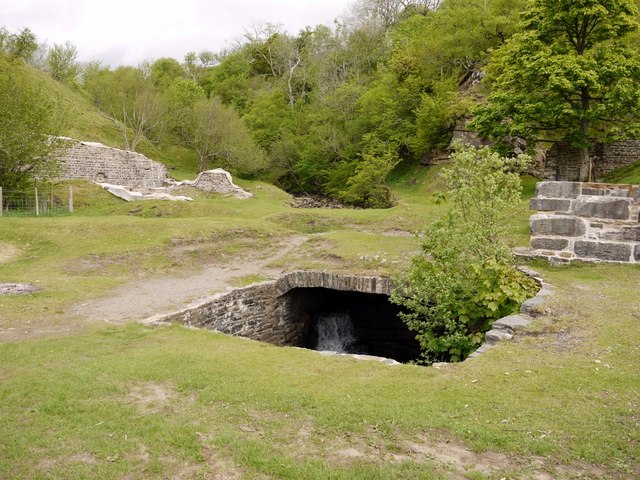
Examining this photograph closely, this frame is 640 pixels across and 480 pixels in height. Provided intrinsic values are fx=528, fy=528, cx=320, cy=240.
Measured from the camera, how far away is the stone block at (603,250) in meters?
12.3

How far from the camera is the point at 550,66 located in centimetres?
1712

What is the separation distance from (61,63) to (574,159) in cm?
5196

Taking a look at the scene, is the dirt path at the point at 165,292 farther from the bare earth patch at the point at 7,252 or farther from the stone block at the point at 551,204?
the stone block at the point at 551,204

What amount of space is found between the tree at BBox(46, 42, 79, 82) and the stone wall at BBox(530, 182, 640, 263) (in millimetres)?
54916

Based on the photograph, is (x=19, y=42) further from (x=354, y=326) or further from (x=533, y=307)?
(x=533, y=307)

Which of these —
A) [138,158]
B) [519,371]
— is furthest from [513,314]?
[138,158]

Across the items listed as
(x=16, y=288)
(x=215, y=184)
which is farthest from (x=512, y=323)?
(x=215, y=184)

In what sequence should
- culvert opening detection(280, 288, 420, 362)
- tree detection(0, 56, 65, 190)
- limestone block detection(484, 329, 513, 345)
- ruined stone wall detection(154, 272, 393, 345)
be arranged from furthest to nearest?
tree detection(0, 56, 65, 190) → culvert opening detection(280, 288, 420, 362) → ruined stone wall detection(154, 272, 393, 345) → limestone block detection(484, 329, 513, 345)

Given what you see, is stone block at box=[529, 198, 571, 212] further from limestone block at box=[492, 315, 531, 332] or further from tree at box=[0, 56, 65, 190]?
tree at box=[0, 56, 65, 190]

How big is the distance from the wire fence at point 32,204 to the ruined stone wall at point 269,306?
1236 centimetres

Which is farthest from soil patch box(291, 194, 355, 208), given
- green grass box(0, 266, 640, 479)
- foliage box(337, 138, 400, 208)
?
green grass box(0, 266, 640, 479)

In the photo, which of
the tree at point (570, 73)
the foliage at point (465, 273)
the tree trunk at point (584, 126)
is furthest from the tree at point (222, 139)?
the foliage at point (465, 273)

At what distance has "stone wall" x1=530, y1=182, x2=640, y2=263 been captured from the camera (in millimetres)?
12289

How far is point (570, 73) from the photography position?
16.9 metres
